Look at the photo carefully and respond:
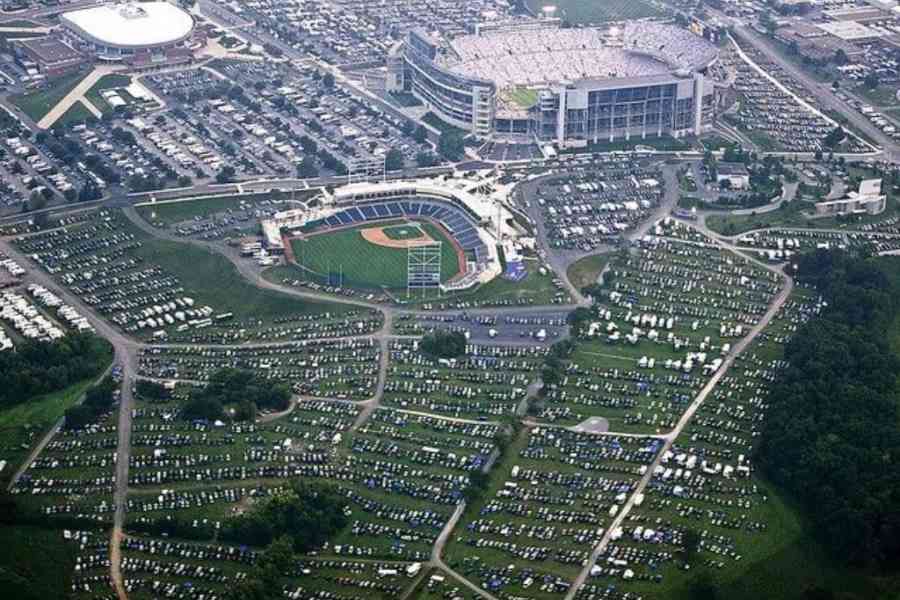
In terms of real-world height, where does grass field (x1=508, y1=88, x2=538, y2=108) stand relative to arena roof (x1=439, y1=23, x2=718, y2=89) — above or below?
below

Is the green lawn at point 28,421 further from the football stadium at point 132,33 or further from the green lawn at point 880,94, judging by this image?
the green lawn at point 880,94

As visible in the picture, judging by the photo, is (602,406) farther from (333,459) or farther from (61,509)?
(61,509)

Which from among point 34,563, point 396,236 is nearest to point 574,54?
point 396,236

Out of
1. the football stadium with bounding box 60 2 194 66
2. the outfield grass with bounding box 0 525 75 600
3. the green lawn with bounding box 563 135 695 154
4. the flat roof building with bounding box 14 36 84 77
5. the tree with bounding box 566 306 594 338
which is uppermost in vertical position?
the football stadium with bounding box 60 2 194 66

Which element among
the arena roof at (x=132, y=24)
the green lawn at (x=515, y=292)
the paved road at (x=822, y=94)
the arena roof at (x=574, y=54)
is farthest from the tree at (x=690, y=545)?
the arena roof at (x=132, y=24)

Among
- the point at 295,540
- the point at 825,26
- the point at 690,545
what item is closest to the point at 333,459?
the point at 295,540

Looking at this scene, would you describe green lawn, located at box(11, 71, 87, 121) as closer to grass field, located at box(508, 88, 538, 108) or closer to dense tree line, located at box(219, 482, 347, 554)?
grass field, located at box(508, 88, 538, 108)

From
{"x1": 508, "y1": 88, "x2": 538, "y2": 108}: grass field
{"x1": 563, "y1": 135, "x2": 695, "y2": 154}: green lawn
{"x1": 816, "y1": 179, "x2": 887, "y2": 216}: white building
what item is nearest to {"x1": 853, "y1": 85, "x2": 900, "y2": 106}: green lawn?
{"x1": 563, "y1": 135, "x2": 695, "y2": 154}: green lawn

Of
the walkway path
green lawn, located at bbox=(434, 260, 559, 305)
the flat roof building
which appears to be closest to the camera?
green lawn, located at bbox=(434, 260, 559, 305)

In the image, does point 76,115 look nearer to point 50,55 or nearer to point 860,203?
point 50,55
